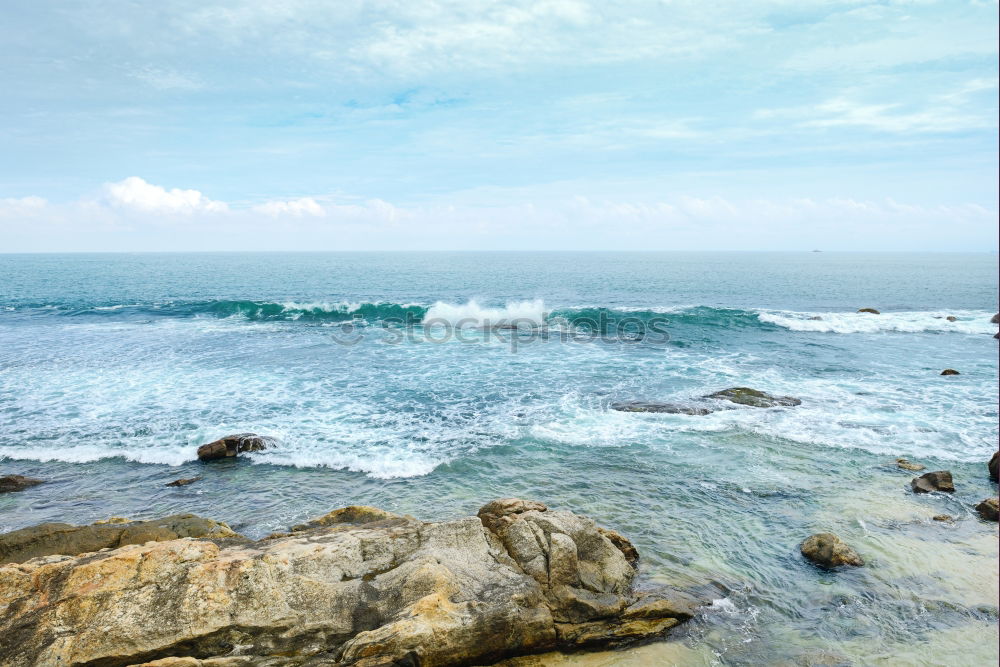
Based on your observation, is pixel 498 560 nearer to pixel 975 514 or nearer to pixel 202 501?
pixel 202 501

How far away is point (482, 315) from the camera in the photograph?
41625 mm

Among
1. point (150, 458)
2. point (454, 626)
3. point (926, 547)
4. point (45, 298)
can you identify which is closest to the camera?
point (454, 626)

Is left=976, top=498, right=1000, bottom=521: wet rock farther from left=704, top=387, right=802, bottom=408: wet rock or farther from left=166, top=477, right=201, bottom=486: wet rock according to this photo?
left=166, top=477, right=201, bottom=486: wet rock

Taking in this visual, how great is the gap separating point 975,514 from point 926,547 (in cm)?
239

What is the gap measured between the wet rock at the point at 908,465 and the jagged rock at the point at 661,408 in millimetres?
5272

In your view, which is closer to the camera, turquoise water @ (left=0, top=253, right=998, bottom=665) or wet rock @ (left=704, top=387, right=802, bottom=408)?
turquoise water @ (left=0, top=253, right=998, bottom=665)

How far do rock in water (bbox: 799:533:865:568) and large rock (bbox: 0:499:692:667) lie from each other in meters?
3.10

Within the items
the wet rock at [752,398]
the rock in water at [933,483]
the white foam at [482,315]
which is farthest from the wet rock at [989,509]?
the white foam at [482,315]

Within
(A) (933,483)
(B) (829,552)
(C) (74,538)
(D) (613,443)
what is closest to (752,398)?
(D) (613,443)

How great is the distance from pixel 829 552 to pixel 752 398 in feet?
33.1

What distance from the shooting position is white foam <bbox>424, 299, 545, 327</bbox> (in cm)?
3947

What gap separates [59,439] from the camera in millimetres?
15672

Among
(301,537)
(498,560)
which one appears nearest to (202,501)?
(301,537)

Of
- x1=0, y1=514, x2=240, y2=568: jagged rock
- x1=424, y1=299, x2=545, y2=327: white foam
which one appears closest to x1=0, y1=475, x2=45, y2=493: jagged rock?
x1=0, y1=514, x2=240, y2=568: jagged rock
